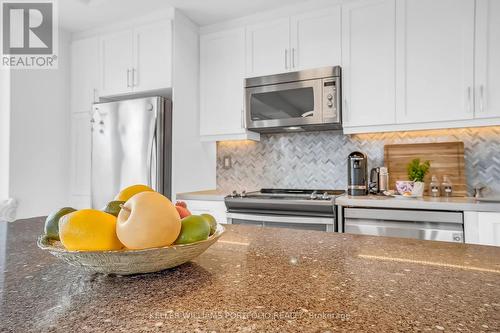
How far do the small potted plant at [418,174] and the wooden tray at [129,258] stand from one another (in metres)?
2.10

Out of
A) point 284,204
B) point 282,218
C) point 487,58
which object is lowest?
point 282,218

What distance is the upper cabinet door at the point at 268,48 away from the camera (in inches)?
106

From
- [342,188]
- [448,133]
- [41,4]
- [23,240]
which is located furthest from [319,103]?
[41,4]

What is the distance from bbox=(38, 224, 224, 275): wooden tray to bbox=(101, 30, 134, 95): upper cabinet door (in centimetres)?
273

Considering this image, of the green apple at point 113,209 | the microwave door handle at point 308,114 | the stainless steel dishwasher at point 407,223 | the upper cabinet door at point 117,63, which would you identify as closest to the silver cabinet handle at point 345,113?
the microwave door handle at point 308,114

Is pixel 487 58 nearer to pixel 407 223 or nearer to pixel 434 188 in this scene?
pixel 434 188

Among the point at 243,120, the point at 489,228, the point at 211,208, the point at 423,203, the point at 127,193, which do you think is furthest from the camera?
the point at 243,120

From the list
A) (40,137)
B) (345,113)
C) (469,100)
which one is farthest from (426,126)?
(40,137)

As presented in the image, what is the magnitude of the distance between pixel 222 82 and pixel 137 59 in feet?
2.67

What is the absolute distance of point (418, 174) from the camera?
→ 90.3 inches

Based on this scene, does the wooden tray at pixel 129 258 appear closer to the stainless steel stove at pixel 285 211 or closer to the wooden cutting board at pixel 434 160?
the stainless steel stove at pixel 285 211

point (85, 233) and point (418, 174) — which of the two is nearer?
point (85, 233)

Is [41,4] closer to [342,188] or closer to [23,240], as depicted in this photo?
[23,240]

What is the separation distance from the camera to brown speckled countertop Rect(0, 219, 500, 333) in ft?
1.32
